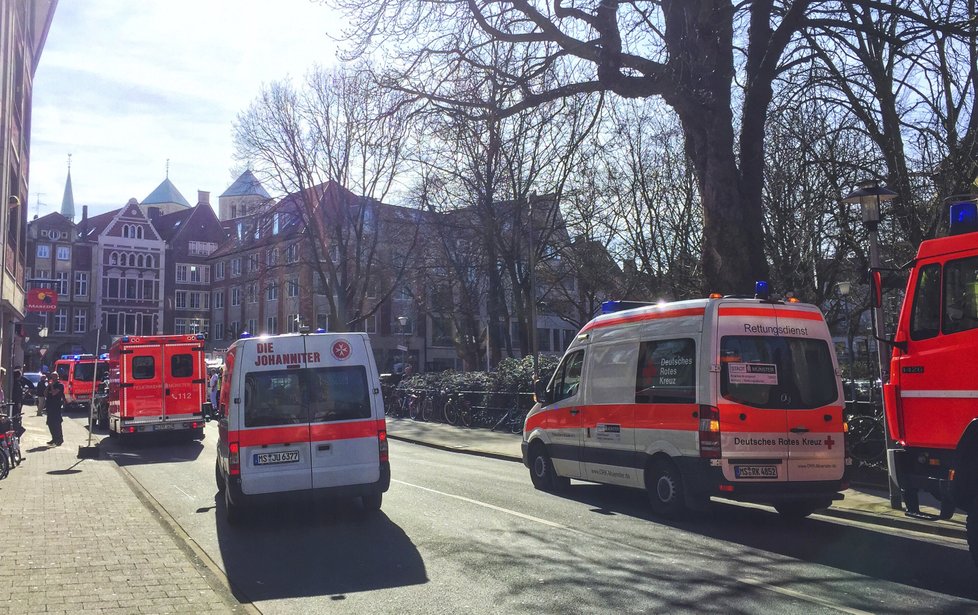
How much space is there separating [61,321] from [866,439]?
83114mm

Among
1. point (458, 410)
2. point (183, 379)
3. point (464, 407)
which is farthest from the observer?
point (458, 410)

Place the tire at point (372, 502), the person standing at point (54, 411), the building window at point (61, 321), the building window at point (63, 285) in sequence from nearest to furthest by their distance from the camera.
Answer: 1. the tire at point (372, 502)
2. the person standing at point (54, 411)
3. the building window at point (61, 321)
4. the building window at point (63, 285)

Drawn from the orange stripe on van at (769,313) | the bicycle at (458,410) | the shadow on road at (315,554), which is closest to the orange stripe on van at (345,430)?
the shadow on road at (315,554)

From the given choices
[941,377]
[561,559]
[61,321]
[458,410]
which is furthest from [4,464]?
[61,321]

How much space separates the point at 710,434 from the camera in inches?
369

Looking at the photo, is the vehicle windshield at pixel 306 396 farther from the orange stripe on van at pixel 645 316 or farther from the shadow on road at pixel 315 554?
the orange stripe on van at pixel 645 316

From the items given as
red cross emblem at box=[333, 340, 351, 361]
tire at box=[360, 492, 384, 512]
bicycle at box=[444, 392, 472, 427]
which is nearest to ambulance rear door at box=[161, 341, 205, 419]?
bicycle at box=[444, 392, 472, 427]

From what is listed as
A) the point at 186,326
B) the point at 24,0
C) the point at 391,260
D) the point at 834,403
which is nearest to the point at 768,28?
the point at 834,403

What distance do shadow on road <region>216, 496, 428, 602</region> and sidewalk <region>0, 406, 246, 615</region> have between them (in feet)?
1.48

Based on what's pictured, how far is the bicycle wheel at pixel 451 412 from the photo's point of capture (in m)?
29.0

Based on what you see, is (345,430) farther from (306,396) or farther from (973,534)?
(973,534)

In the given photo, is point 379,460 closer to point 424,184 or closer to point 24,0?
point 424,184

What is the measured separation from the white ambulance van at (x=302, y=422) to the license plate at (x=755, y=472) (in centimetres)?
400

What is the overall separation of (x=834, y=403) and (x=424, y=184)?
24.9 m
